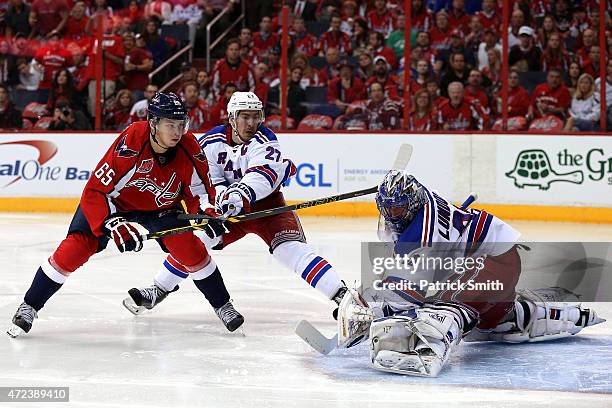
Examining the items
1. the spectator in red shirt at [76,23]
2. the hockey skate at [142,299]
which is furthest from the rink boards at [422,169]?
the hockey skate at [142,299]

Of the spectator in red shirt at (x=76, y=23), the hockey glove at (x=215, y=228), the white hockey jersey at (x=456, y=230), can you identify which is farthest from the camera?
the spectator in red shirt at (x=76, y=23)

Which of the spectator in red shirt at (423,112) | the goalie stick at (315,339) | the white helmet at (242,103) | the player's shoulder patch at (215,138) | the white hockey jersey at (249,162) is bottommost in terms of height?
the goalie stick at (315,339)

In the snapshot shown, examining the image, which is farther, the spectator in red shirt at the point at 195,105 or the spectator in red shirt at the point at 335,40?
the spectator in red shirt at the point at 335,40

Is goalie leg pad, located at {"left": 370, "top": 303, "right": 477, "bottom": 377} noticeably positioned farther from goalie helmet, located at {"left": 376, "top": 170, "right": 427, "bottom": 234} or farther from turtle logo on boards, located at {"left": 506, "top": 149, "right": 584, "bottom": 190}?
turtle logo on boards, located at {"left": 506, "top": 149, "right": 584, "bottom": 190}

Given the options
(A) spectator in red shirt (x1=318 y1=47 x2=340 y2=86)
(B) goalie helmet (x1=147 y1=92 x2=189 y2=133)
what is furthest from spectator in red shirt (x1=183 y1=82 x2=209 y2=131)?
(B) goalie helmet (x1=147 y1=92 x2=189 y2=133)

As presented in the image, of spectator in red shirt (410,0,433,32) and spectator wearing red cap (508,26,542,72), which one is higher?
spectator in red shirt (410,0,433,32)

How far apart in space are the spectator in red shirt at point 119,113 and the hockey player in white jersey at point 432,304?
592 cm

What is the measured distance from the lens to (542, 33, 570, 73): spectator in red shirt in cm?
930

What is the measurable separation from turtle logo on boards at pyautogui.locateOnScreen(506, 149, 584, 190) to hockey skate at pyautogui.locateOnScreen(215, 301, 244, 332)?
4.78 meters

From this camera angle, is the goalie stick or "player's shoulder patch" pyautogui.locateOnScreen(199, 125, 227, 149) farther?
"player's shoulder patch" pyautogui.locateOnScreen(199, 125, 227, 149)

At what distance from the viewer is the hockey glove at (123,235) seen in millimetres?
4484

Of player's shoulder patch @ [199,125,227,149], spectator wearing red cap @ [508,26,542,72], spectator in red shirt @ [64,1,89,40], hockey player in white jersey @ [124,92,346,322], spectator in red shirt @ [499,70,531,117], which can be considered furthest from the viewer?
spectator in red shirt @ [64,1,89,40]

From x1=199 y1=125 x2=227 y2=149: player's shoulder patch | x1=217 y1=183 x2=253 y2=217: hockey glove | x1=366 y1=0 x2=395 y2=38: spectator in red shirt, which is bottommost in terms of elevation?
x1=217 y1=183 x2=253 y2=217: hockey glove

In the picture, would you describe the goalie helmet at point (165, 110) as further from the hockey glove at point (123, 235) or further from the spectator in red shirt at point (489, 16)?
the spectator in red shirt at point (489, 16)
